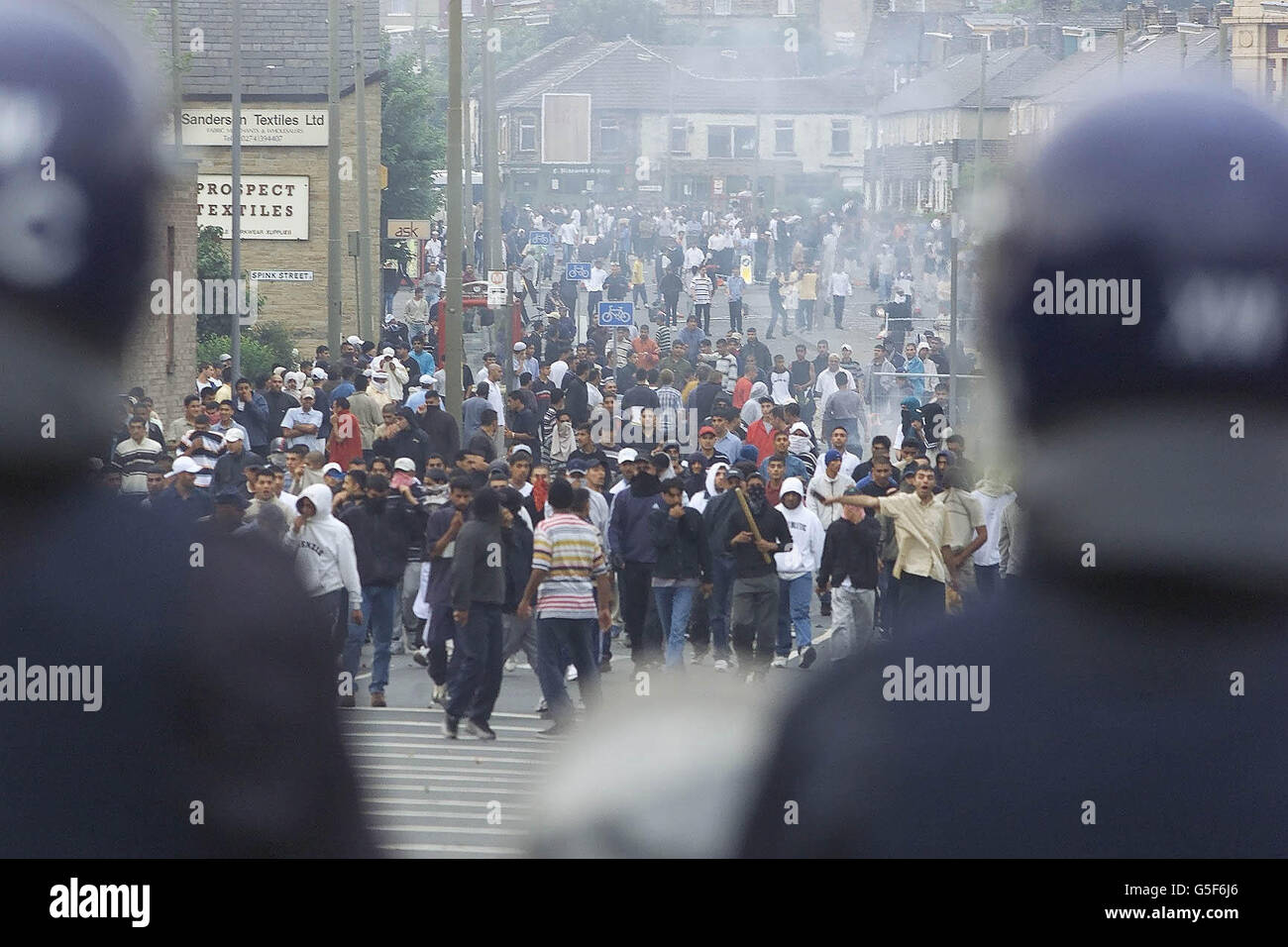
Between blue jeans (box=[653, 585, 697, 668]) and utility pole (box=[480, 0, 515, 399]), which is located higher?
utility pole (box=[480, 0, 515, 399])

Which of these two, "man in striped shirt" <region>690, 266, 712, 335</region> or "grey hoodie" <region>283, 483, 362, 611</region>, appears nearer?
"grey hoodie" <region>283, 483, 362, 611</region>

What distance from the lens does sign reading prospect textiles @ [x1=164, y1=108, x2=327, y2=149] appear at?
3.63 metres

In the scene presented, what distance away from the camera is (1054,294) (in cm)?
114

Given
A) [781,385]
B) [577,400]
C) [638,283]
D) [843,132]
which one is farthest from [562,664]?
[638,283]

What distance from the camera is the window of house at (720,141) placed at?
63.8 ft

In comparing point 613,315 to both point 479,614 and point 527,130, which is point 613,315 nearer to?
point 527,130

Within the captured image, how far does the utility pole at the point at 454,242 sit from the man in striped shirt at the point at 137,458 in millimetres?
10675

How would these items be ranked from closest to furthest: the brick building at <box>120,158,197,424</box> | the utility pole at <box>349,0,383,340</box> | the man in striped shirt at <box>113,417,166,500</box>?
the brick building at <box>120,158,197,424</box> → the man in striped shirt at <box>113,417,166,500</box> → the utility pole at <box>349,0,383,340</box>

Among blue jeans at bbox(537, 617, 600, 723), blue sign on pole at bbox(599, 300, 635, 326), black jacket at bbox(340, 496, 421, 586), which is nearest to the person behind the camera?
blue jeans at bbox(537, 617, 600, 723)

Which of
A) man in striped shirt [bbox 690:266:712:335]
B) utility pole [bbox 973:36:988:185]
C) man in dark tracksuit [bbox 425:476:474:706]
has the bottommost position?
man in dark tracksuit [bbox 425:476:474:706]

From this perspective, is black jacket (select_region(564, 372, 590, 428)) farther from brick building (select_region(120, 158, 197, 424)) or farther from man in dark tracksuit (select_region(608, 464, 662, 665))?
brick building (select_region(120, 158, 197, 424))

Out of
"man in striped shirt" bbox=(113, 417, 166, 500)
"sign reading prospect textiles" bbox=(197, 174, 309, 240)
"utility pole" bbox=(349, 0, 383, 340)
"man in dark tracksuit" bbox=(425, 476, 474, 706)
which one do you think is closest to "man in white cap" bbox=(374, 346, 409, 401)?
"sign reading prospect textiles" bbox=(197, 174, 309, 240)

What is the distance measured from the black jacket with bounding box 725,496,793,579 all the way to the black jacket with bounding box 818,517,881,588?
8.7 inches

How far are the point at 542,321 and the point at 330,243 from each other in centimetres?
880
